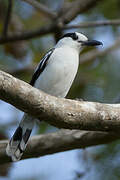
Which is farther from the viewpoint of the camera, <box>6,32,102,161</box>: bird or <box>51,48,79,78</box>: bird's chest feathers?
<box>51,48,79,78</box>: bird's chest feathers

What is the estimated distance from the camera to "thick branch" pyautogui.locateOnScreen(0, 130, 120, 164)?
4262mm

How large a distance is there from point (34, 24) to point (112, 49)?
37.6 inches

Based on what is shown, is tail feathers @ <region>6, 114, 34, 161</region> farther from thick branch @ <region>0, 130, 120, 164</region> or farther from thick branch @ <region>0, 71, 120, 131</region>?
thick branch @ <region>0, 71, 120, 131</region>

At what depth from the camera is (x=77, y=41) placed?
493 cm

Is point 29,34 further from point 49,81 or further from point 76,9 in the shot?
point 49,81

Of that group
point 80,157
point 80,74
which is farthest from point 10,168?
point 80,74

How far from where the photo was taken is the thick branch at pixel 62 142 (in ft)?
14.0

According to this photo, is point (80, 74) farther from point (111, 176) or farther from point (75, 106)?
point (75, 106)

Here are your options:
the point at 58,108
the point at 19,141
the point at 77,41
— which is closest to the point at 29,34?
the point at 77,41

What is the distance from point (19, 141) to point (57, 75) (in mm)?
655

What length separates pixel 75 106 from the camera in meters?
3.49

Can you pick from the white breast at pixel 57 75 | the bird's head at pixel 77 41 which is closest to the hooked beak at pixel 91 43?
the bird's head at pixel 77 41

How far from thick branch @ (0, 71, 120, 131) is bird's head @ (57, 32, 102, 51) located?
4.26 ft

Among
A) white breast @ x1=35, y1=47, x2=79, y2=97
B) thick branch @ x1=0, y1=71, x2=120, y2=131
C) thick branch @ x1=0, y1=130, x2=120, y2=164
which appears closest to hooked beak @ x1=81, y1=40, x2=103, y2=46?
white breast @ x1=35, y1=47, x2=79, y2=97
